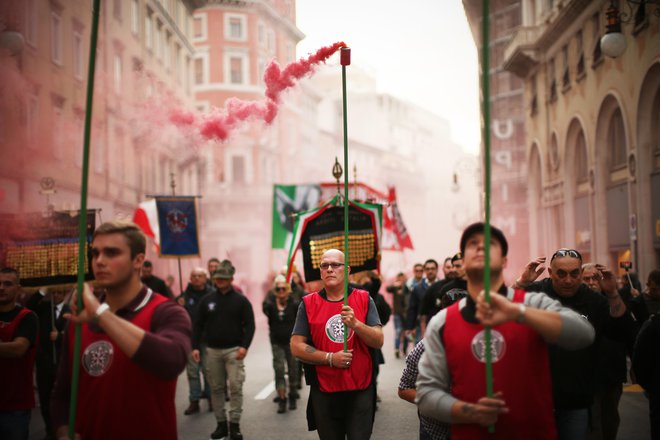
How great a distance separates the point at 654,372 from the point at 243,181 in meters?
50.1

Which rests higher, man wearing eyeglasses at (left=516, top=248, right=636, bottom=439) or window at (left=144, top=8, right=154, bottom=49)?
window at (left=144, top=8, right=154, bottom=49)

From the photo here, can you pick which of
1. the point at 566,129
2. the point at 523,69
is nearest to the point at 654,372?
the point at 566,129

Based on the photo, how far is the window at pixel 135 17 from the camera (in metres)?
30.1

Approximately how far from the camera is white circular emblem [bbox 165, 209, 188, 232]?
1308cm

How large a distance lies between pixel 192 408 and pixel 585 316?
695 cm

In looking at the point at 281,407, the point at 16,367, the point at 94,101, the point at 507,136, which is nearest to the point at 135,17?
the point at 94,101

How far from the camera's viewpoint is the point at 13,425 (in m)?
5.53

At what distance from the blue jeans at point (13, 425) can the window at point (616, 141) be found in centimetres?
1867

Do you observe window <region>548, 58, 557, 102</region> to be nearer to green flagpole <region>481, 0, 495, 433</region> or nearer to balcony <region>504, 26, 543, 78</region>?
balcony <region>504, 26, 543, 78</region>

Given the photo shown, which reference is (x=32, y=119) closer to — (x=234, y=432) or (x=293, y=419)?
(x=293, y=419)

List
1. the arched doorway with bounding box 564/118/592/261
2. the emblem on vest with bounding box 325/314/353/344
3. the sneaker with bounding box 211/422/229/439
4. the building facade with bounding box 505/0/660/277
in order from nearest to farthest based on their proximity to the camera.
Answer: the emblem on vest with bounding box 325/314/353/344 < the sneaker with bounding box 211/422/229/439 < the building facade with bounding box 505/0/660/277 < the arched doorway with bounding box 564/118/592/261

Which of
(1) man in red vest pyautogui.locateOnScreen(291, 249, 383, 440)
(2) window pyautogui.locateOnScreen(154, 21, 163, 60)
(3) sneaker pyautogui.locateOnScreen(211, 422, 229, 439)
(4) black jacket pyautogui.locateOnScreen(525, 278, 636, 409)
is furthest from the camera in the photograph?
(2) window pyautogui.locateOnScreen(154, 21, 163, 60)

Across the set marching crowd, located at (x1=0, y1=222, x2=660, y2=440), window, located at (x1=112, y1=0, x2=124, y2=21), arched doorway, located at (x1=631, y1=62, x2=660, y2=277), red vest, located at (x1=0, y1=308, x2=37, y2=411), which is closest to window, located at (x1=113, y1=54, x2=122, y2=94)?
window, located at (x1=112, y1=0, x2=124, y2=21)

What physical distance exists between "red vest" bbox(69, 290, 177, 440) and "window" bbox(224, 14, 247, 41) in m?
52.4
